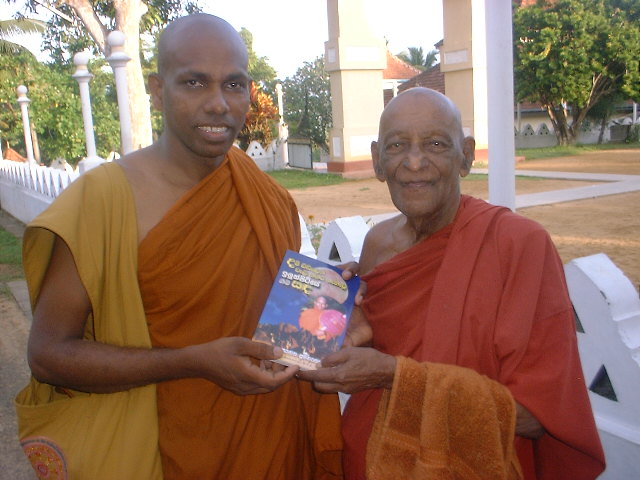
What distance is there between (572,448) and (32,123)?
75.9 ft

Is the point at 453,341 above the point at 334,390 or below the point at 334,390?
above

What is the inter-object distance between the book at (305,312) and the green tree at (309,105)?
1051 inches

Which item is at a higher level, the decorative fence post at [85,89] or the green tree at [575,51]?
the green tree at [575,51]

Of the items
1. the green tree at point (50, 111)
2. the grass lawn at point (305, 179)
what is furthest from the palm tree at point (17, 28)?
the grass lawn at point (305, 179)

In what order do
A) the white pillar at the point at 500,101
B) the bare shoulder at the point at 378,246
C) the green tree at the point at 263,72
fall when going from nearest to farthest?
the bare shoulder at the point at 378,246 < the white pillar at the point at 500,101 < the green tree at the point at 263,72

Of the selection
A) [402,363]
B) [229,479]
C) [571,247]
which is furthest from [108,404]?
[571,247]

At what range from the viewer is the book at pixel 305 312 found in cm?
157

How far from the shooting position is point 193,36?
1.67 meters

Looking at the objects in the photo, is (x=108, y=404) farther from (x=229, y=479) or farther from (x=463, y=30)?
(x=463, y=30)

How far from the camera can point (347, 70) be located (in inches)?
674

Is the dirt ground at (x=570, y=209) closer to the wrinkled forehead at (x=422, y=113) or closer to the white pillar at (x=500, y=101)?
the white pillar at (x=500, y=101)

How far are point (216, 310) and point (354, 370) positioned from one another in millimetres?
415

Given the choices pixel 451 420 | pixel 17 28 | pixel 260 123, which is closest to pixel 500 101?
pixel 451 420

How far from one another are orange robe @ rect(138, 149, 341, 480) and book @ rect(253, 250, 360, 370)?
0.12 m
